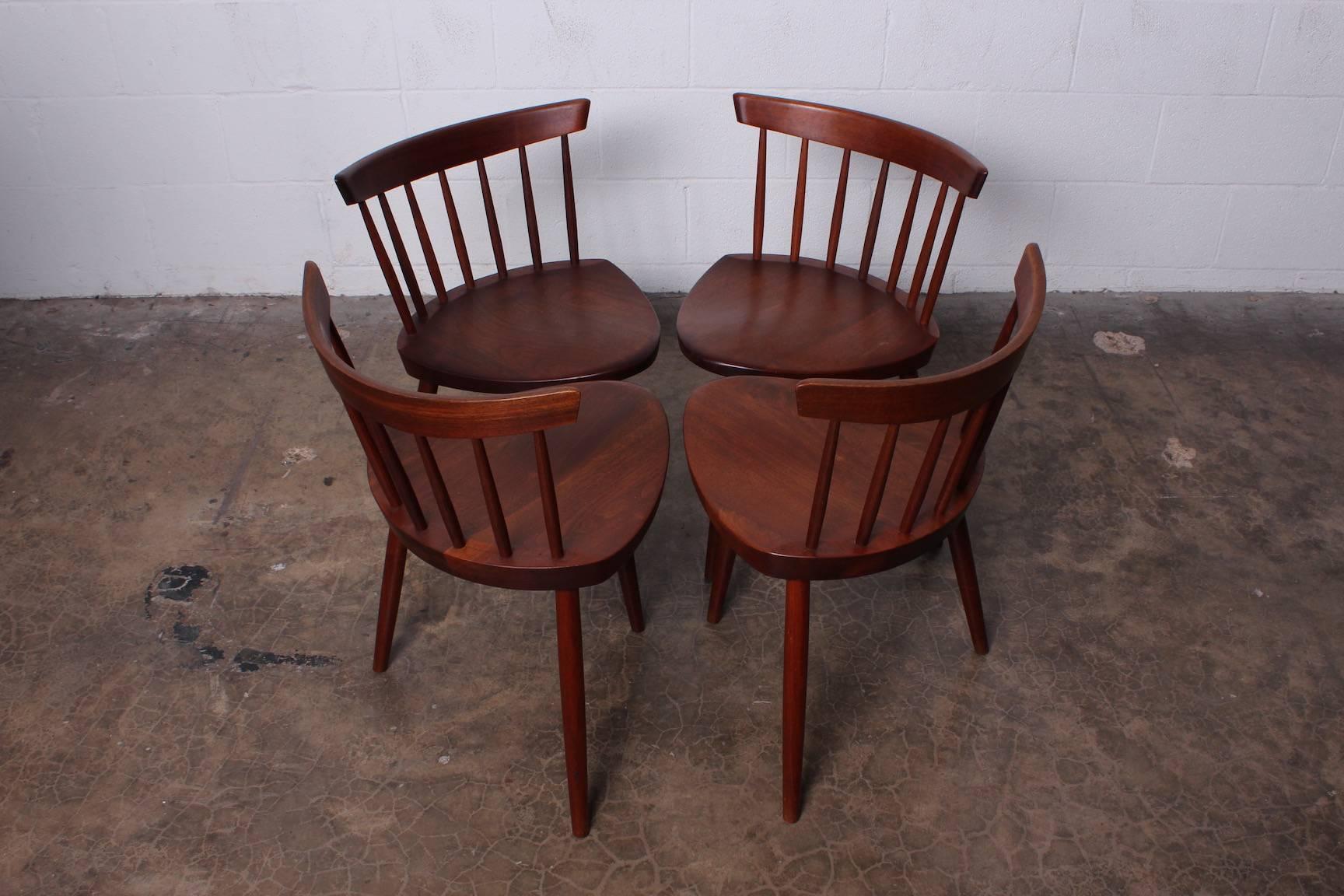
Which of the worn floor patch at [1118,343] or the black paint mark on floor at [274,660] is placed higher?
the worn floor patch at [1118,343]

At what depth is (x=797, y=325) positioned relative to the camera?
205 centimetres

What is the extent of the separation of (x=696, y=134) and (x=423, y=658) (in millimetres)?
1529

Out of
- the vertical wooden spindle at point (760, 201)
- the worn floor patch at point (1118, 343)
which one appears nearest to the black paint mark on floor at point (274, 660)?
the vertical wooden spindle at point (760, 201)

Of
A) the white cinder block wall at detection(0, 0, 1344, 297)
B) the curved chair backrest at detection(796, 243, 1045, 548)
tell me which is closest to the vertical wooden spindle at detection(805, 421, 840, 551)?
the curved chair backrest at detection(796, 243, 1045, 548)

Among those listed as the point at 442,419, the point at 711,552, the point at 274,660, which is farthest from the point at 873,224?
the point at 274,660

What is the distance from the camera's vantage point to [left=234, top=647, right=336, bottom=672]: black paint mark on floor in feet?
6.32

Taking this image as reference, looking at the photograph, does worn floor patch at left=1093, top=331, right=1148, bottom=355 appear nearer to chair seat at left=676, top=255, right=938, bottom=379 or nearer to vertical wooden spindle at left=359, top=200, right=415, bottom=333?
chair seat at left=676, top=255, right=938, bottom=379

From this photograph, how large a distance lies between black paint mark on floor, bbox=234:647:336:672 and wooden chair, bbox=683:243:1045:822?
0.77 m

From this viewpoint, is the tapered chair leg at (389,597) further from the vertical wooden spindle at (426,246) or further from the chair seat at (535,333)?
the vertical wooden spindle at (426,246)

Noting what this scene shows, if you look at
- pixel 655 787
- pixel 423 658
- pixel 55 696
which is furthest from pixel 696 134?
pixel 55 696

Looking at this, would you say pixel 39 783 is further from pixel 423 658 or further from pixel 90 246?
pixel 90 246

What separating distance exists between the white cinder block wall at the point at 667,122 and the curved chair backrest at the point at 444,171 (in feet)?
1.79

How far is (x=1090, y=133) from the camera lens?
2.78 meters

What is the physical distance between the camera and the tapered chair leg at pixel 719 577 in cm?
190
